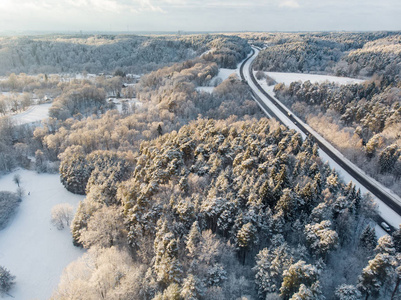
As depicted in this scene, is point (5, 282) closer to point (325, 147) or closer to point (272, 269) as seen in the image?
point (272, 269)

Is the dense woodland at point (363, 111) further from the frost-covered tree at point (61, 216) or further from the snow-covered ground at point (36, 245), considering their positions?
the frost-covered tree at point (61, 216)

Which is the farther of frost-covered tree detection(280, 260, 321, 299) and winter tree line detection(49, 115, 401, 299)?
winter tree line detection(49, 115, 401, 299)

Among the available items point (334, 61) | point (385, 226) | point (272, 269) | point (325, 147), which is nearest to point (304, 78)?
point (334, 61)

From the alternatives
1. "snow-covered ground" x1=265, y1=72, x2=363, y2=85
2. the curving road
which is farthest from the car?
"snow-covered ground" x1=265, y1=72, x2=363, y2=85

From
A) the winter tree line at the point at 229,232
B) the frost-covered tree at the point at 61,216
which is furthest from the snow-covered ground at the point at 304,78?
the frost-covered tree at the point at 61,216

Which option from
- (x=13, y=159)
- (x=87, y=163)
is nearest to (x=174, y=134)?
(x=87, y=163)

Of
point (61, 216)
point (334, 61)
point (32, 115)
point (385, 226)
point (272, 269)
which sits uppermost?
point (334, 61)

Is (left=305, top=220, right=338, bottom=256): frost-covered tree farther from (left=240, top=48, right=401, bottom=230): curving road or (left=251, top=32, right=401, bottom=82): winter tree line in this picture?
(left=251, top=32, right=401, bottom=82): winter tree line
